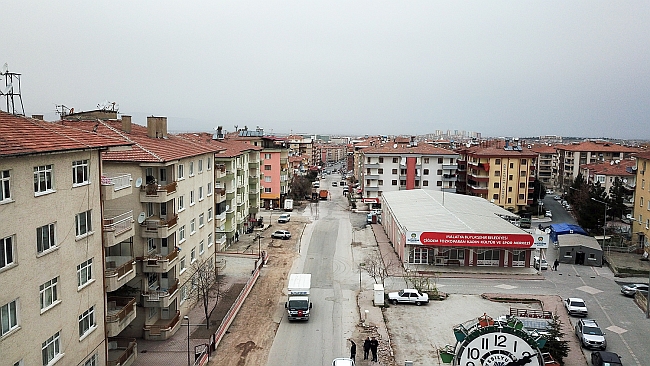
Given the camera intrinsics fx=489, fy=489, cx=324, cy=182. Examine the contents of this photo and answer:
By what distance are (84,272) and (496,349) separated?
13594 mm

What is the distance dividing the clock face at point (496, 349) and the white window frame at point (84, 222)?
1272 centimetres

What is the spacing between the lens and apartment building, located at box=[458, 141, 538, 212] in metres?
64.2

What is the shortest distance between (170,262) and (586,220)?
4413 centimetres

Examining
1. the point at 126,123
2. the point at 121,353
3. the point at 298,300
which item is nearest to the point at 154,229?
the point at 121,353

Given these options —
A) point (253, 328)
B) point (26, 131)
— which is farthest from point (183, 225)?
point (26, 131)

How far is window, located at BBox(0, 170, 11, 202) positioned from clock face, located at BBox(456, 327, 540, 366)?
11.6 meters

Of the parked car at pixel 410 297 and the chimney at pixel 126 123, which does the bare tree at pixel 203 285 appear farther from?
the parked car at pixel 410 297

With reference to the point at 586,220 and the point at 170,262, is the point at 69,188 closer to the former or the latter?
the point at 170,262

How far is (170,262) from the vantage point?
76.9 ft

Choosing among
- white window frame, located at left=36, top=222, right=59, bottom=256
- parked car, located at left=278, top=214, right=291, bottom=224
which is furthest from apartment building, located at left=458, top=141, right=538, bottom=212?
white window frame, located at left=36, top=222, right=59, bottom=256

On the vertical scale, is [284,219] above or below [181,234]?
below

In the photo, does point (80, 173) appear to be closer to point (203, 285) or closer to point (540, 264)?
point (203, 285)

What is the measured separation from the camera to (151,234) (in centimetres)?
2297


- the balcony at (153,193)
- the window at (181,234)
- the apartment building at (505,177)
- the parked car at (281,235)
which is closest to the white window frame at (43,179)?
the balcony at (153,193)
